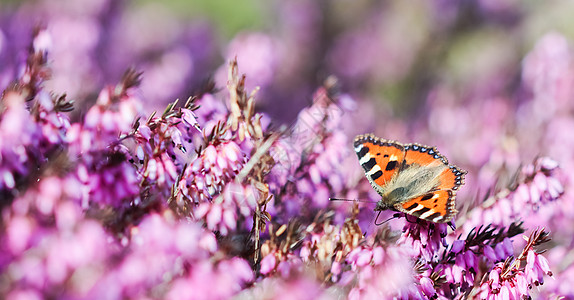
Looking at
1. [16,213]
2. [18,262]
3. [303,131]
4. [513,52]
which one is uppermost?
[513,52]

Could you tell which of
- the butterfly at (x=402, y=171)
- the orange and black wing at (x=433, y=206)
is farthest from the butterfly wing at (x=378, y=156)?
the orange and black wing at (x=433, y=206)

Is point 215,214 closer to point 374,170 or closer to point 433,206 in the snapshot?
point 433,206

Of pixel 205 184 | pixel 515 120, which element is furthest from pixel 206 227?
pixel 515 120

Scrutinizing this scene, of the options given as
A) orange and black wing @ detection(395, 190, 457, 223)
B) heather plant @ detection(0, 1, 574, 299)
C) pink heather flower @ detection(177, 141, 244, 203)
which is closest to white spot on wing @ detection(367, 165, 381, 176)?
heather plant @ detection(0, 1, 574, 299)

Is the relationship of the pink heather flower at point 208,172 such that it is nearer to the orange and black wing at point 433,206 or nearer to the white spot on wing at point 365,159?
the orange and black wing at point 433,206

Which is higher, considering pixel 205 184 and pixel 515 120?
pixel 515 120

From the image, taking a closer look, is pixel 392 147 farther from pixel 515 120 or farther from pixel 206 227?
pixel 515 120
